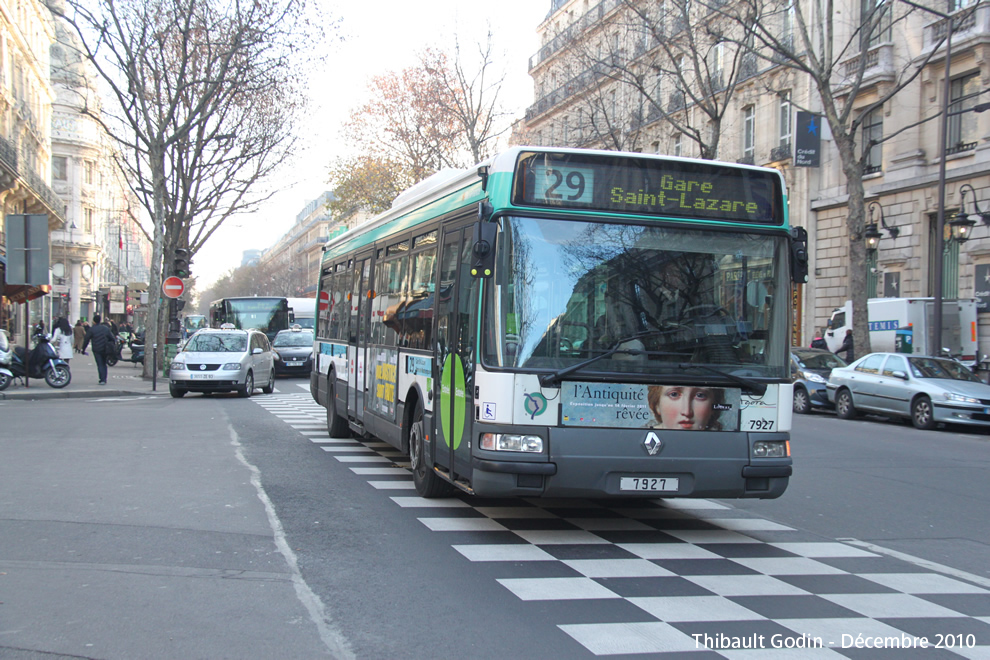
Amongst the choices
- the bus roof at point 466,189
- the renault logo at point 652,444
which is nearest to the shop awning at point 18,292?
the bus roof at point 466,189

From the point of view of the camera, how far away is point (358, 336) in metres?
12.0

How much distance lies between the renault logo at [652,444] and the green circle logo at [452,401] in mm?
1387

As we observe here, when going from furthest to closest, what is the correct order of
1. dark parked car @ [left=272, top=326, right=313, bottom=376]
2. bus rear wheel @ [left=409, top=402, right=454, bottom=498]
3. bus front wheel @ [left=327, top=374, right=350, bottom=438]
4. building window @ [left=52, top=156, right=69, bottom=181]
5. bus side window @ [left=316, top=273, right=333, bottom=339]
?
1. building window @ [left=52, top=156, right=69, bottom=181]
2. dark parked car @ [left=272, top=326, right=313, bottom=376]
3. bus side window @ [left=316, top=273, right=333, bottom=339]
4. bus front wheel @ [left=327, top=374, right=350, bottom=438]
5. bus rear wheel @ [left=409, top=402, right=454, bottom=498]

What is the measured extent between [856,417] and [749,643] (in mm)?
17663

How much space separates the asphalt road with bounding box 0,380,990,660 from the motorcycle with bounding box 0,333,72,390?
12424 millimetres

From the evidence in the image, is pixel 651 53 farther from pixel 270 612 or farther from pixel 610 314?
pixel 270 612

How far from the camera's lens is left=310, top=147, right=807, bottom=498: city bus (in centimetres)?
687

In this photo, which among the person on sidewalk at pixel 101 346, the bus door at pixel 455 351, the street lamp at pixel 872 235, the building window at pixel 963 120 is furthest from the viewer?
the building window at pixel 963 120

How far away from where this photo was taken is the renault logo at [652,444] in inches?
275

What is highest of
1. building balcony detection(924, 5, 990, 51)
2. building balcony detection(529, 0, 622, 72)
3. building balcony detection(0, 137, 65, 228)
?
building balcony detection(529, 0, 622, 72)

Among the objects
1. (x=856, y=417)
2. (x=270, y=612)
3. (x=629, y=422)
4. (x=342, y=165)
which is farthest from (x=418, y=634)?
(x=342, y=165)

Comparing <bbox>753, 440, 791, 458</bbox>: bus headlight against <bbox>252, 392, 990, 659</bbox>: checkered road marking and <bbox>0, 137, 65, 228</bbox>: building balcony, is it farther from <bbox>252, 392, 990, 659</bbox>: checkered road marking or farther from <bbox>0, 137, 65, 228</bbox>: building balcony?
<bbox>0, 137, 65, 228</bbox>: building balcony

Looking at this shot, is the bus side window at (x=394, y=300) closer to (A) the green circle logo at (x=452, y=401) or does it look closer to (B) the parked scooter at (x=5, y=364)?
(A) the green circle logo at (x=452, y=401)

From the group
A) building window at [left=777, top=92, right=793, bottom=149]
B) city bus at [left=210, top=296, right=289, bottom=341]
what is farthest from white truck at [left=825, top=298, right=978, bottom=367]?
city bus at [left=210, top=296, right=289, bottom=341]
